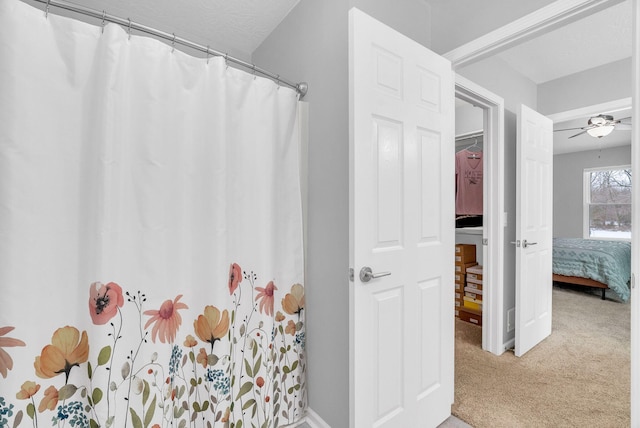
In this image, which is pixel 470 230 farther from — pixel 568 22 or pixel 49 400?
pixel 49 400

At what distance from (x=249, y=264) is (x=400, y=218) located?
0.79 m

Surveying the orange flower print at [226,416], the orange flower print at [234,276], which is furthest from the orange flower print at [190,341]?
the orange flower print at [226,416]

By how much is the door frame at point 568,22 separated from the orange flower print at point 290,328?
4.71ft

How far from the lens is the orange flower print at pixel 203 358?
4.51 ft

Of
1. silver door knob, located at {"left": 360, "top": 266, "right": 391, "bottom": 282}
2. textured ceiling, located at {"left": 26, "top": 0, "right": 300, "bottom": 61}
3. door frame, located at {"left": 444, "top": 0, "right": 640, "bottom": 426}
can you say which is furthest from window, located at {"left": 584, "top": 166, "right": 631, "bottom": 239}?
textured ceiling, located at {"left": 26, "top": 0, "right": 300, "bottom": 61}

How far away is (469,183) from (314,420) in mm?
2862

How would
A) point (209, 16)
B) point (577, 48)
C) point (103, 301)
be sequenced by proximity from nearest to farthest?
point (103, 301) < point (209, 16) < point (577, 48)

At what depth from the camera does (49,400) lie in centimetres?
107

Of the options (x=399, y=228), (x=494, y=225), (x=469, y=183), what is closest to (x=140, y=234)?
(x=399, y=228)

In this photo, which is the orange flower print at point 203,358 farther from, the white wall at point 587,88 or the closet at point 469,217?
the white wall at point 587,88

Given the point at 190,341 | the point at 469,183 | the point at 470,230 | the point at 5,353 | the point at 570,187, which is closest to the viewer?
the point at 5,353

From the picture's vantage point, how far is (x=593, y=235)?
604 centimetres

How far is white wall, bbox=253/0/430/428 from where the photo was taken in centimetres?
148

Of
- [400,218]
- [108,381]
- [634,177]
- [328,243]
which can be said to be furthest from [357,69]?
[108,381]
